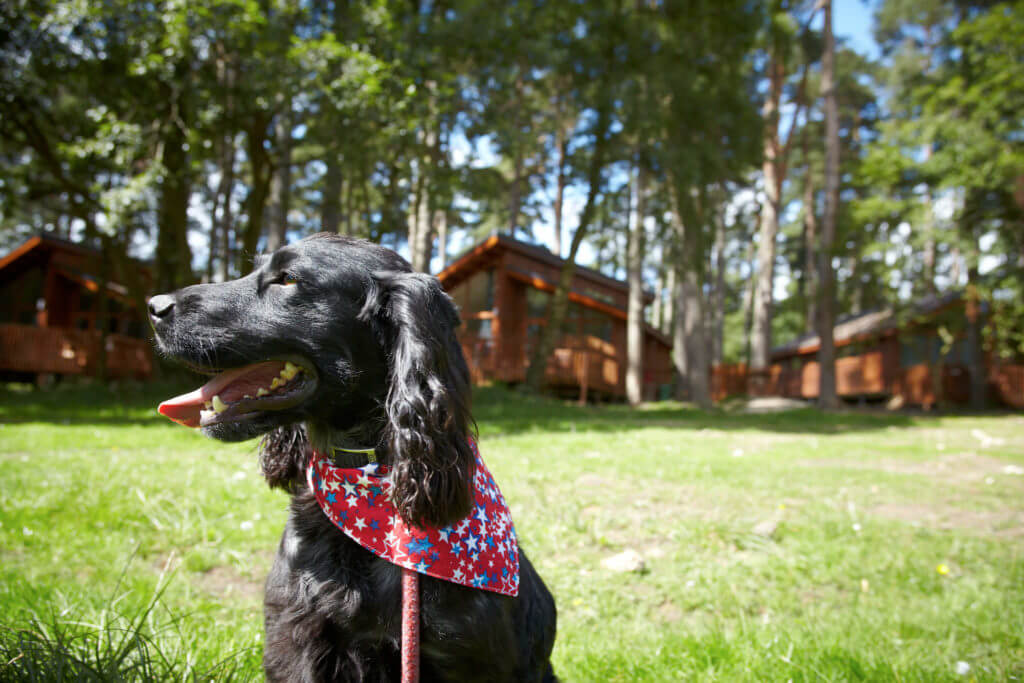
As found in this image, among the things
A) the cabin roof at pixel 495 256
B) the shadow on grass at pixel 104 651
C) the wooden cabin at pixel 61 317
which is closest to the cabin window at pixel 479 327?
the cabin roof at pixel 495 256

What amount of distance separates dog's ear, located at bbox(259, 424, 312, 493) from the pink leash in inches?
28.4

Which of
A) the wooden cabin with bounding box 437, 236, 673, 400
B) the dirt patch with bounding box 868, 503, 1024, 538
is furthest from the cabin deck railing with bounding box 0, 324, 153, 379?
the dirt patch with bounding box 868, 503, 1024, 538

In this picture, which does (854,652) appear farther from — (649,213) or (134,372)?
(134,372)

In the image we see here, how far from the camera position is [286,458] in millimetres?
2283

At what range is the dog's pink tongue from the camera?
6.33ft

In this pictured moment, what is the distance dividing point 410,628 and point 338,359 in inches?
33.5

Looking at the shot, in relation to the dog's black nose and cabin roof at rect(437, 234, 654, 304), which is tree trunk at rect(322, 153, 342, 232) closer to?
cabin roof at rect(437, 234, 654, 304)

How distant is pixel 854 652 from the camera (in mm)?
2861

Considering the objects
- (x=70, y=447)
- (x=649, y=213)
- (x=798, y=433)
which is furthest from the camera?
(x=649, y=213)

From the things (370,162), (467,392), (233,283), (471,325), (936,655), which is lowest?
(936,655)

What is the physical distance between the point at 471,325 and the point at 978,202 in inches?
733

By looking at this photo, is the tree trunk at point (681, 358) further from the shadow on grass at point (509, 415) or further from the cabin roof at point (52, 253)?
the cabin roof at point (52, 253)

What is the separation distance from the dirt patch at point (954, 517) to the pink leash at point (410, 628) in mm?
5265

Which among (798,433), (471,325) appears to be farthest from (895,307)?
(471,325)
